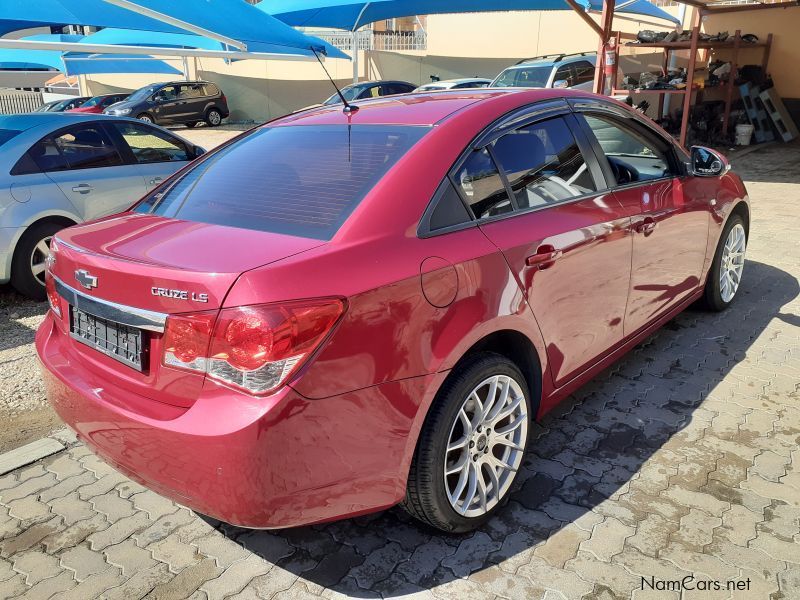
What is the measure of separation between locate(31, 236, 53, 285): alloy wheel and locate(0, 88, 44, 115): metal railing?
1793cm

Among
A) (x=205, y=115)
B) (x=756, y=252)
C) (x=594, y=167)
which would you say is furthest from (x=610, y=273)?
(x=205, y=115)

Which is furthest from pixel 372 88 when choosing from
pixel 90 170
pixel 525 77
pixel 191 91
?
pixel 90 170

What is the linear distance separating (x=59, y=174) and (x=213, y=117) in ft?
62.3

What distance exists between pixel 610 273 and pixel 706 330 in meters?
1.78

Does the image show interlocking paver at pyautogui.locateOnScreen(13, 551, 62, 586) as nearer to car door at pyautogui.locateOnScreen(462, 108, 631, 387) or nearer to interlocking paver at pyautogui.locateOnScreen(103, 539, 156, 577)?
interlocking paver at pyautogui.locateOnScreen(103, 539, 156, 577)

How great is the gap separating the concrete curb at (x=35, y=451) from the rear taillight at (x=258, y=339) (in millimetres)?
1649

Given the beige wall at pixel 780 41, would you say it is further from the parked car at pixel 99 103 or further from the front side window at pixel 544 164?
the parked car at pixel 99 103

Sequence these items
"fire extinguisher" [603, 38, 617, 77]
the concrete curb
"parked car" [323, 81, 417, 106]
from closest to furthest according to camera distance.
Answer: the concrete curb → "fire extinguisher" [603, 38, 617, 77] → "parked car" [323, 81, 417, 106]

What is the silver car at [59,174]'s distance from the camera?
5.19 meters

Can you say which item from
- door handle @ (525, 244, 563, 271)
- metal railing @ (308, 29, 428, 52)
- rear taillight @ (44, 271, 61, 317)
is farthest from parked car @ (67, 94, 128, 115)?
door handle @ (525, 244, 563, 271)

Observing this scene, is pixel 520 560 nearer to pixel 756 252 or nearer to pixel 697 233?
pixel 697 233

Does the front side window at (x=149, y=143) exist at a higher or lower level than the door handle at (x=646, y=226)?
higher

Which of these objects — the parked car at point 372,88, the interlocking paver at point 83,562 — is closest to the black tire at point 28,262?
the interlocking paver at point 83,562

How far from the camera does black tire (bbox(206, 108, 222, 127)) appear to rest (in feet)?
75.7
